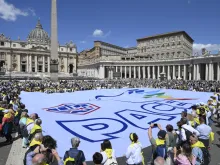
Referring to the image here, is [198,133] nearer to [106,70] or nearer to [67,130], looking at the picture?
[67,130]

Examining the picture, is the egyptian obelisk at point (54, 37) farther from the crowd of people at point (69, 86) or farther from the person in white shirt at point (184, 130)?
the person in white shirt at point (184, 130)

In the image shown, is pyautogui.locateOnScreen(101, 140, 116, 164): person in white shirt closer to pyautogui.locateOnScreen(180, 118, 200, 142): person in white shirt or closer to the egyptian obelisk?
pyautogui.locateOnScreen(180, 118, 200, 142): person in white shirt

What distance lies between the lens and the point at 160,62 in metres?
84.4

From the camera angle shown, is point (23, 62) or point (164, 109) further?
point (23, 62)

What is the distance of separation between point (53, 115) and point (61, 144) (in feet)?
15.3

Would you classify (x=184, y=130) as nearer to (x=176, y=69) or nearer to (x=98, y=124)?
(x=98, y=124)

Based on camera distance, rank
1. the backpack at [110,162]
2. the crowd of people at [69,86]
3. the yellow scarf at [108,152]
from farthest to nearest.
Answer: the crowd of people at [69,86], the yellow scarf at [108,152], the backpack at [110,162]

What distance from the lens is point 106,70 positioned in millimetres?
101125

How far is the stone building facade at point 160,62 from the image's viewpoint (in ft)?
227

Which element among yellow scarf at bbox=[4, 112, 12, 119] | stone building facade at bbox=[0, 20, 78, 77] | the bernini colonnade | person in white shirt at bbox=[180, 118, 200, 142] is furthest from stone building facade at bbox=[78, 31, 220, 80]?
yellow scarf at bbox=[4, 112, 12, 119]

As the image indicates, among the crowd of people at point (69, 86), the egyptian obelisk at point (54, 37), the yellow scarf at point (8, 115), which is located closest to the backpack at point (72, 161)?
the yellow scarf at point (8, 115)

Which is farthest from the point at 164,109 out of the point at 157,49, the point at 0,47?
the point at 0,47

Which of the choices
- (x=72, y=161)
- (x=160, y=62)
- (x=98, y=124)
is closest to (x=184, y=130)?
(x=72, y=161)

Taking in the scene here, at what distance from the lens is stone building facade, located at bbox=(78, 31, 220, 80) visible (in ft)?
227
